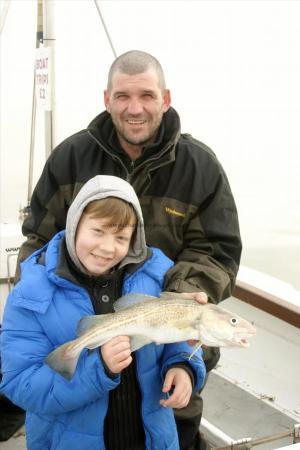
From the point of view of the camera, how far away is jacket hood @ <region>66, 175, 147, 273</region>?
74.9 inches

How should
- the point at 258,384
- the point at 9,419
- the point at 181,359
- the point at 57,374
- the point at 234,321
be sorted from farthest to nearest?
the point at 258,384
the point at 9,419
the point at 181,359
the point at 57,374
the point at 234,321

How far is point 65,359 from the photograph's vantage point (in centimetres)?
176

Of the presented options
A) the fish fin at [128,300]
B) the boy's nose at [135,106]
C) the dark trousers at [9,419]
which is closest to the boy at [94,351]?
the fish fin at [128,300]

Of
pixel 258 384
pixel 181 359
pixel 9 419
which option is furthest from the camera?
pixel 258 384

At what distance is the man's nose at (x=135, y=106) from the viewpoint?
8.57 feet

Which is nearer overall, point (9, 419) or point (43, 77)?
point (9, 419)

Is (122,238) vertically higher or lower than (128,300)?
higher

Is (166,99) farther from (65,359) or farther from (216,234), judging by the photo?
(65,359)

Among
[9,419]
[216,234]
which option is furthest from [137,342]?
[9,419]

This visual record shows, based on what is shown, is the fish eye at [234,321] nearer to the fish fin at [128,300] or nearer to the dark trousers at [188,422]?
the fish fin at [128,300]

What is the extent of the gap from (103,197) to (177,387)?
717mm

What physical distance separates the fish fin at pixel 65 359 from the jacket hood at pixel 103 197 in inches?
11.9

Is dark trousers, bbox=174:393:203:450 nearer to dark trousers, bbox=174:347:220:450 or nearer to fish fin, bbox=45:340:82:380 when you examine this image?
dark trousers, bbox=174:347:220:450

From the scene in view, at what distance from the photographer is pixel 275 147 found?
28.3 ft
